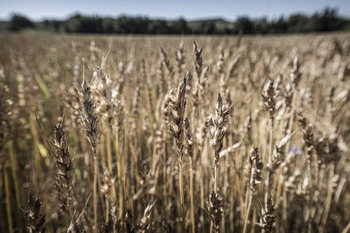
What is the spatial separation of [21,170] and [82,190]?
2.90 ft

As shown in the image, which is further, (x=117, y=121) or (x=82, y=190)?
(x=82, y=190)

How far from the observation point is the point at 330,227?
1385 millimetres

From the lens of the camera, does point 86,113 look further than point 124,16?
No

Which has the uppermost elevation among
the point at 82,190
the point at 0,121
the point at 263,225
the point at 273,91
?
the point at 273,91

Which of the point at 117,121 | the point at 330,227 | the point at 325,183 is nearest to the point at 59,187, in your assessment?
the point at 117,121

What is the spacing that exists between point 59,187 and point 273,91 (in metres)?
0.94

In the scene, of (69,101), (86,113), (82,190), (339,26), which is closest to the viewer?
(86,113)

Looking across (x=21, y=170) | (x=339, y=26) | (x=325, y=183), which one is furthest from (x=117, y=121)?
(x=339, y=26)

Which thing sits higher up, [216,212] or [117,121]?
[117,121]

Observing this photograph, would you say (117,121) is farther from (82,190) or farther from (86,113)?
(82,190)

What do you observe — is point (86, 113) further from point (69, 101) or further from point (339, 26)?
point (339, 26)

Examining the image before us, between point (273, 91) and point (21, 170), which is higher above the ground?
point (273, 91)

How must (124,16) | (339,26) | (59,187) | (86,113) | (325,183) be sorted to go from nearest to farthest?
1. (86,113)
2. (59,187)
3. (124,16)
4. (325,183)
5. (339,26)

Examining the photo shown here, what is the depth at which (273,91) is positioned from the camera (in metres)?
0.75
